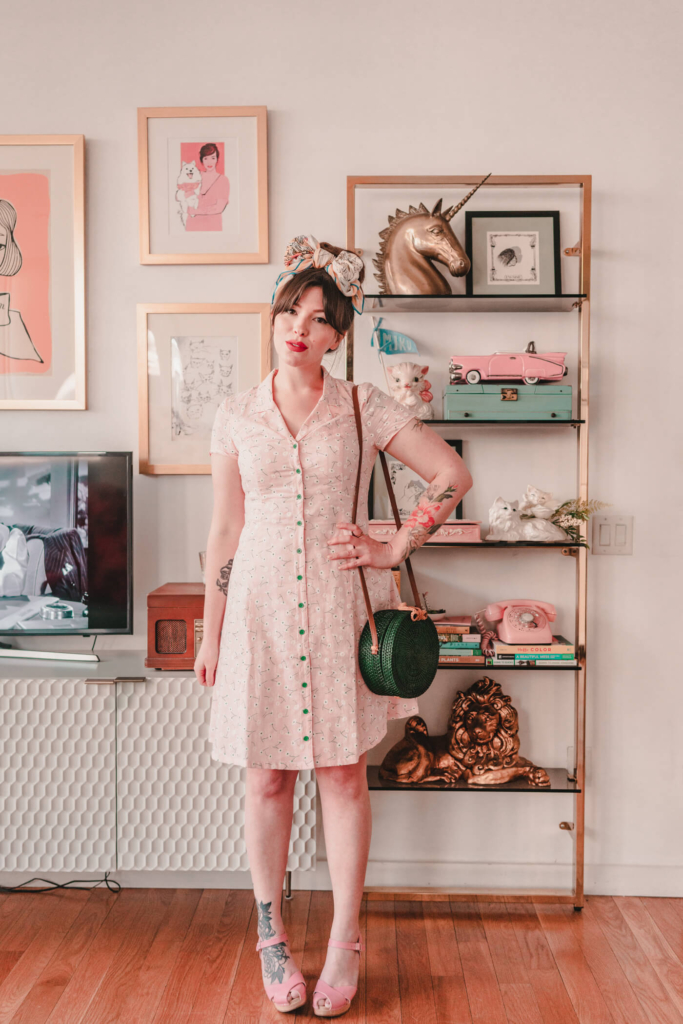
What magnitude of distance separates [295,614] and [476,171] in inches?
55.7

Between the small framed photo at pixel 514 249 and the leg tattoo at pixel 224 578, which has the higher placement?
the small framed photo at pixel 514 249

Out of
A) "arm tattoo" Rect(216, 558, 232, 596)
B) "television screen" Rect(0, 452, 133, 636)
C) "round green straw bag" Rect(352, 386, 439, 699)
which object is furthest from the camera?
"television screen" Rect(0, 452, 133, 636)

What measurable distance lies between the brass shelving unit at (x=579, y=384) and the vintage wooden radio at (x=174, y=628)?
61 cm

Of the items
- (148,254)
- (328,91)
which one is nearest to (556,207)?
(328,91)

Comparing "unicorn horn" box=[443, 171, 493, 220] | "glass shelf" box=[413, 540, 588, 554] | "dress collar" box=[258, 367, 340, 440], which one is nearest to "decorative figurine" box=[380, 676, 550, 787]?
"glass shelf" box=[413, 540, 588, 554]

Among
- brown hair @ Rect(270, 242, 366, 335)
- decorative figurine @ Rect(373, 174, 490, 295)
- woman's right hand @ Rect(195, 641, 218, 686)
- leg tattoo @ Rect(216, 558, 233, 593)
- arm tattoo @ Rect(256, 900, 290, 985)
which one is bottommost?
arm tattoo @ Rect(256, 900, 290, 985)

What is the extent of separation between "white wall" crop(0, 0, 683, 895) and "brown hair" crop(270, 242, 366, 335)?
0.68 metres

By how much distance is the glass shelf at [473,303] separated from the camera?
2.06 metres

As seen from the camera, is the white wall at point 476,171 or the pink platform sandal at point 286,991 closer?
the pink platform sandal at point 286,991

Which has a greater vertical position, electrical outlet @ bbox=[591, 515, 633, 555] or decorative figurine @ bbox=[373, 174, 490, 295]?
decorative figurine @ bbox=[373, 174, 490, 295]

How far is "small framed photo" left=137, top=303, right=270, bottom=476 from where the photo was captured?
7.27 feet

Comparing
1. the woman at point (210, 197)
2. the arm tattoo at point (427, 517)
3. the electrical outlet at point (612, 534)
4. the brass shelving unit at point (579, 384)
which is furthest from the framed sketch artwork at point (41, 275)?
the electrical outlet at point (612, 534)

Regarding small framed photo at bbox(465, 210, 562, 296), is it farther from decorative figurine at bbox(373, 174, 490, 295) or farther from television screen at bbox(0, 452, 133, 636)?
television screen at bbox(0, 452, 133, 636)

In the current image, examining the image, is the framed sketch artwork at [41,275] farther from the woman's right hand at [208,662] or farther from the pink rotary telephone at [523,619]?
the pink rotary telephone at [523,619]
